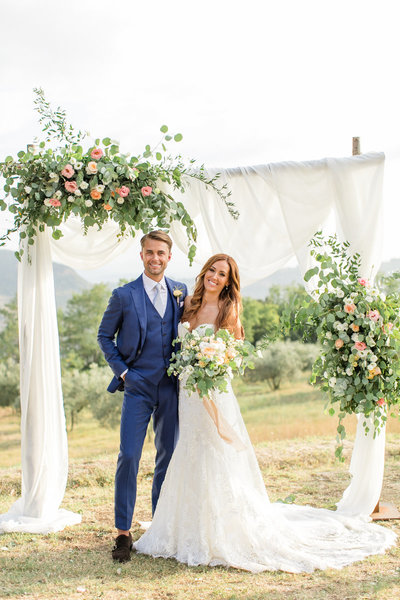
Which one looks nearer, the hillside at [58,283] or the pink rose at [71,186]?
the pink rose at [71,186]

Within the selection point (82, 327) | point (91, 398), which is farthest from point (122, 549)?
point (82, 327)

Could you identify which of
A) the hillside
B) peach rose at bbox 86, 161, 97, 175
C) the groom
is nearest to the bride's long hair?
the groom

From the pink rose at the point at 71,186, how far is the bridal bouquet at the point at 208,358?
1.31 meters

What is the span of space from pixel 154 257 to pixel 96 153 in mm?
948

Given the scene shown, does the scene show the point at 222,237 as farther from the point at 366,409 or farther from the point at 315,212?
the point at 366,409

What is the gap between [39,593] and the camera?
345 cm

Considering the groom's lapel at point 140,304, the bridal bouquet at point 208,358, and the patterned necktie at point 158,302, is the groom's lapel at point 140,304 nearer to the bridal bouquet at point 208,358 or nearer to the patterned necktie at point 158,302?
the patterned necktie at point 158,302

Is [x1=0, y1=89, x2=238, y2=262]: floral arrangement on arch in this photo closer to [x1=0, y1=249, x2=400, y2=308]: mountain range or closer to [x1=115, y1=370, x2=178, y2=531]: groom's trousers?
[x1=115, y1=370, x2=178, y2=531]: groom's trousers

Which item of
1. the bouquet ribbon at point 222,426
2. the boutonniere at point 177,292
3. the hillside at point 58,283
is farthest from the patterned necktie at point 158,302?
the hillside at point 58,283

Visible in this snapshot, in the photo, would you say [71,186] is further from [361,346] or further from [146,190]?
[361,346]

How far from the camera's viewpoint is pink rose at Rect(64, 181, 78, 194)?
426 centimetres

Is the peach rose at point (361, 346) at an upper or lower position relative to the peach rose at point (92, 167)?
lower

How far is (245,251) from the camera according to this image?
15.7ft

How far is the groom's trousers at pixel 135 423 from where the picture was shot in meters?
3.94
